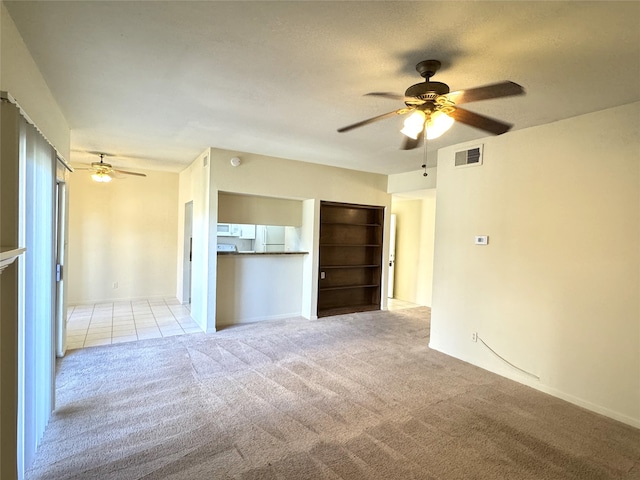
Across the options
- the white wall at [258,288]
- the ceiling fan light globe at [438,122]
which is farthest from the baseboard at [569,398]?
the white wall at [258,288]

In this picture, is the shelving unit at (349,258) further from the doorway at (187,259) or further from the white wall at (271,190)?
the doorway at (187,259)

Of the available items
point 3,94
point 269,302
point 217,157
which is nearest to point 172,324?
point 269,302

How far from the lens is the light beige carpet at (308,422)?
2.08 meters

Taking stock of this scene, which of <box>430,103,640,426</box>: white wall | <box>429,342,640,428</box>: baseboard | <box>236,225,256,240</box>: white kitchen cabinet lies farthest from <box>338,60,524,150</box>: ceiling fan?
<box>236,225,256,240</box>: white kitchen cabinet

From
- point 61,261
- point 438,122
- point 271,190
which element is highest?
point 438,122

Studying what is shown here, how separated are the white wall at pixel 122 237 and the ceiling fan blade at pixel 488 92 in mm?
6230

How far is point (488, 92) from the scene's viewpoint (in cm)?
193

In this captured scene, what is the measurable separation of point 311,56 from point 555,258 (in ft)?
9.25

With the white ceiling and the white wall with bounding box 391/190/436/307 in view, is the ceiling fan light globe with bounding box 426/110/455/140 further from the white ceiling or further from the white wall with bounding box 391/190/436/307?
the white wall with bounding box 391/190/436/307

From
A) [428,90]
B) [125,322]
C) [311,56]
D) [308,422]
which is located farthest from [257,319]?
[428,90]

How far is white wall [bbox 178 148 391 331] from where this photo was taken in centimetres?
467

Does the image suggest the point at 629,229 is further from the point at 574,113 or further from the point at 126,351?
the point at 126,351

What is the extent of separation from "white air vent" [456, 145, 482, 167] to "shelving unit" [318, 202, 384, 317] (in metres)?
2.40

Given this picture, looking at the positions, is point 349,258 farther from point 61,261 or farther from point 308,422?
point 61,261
